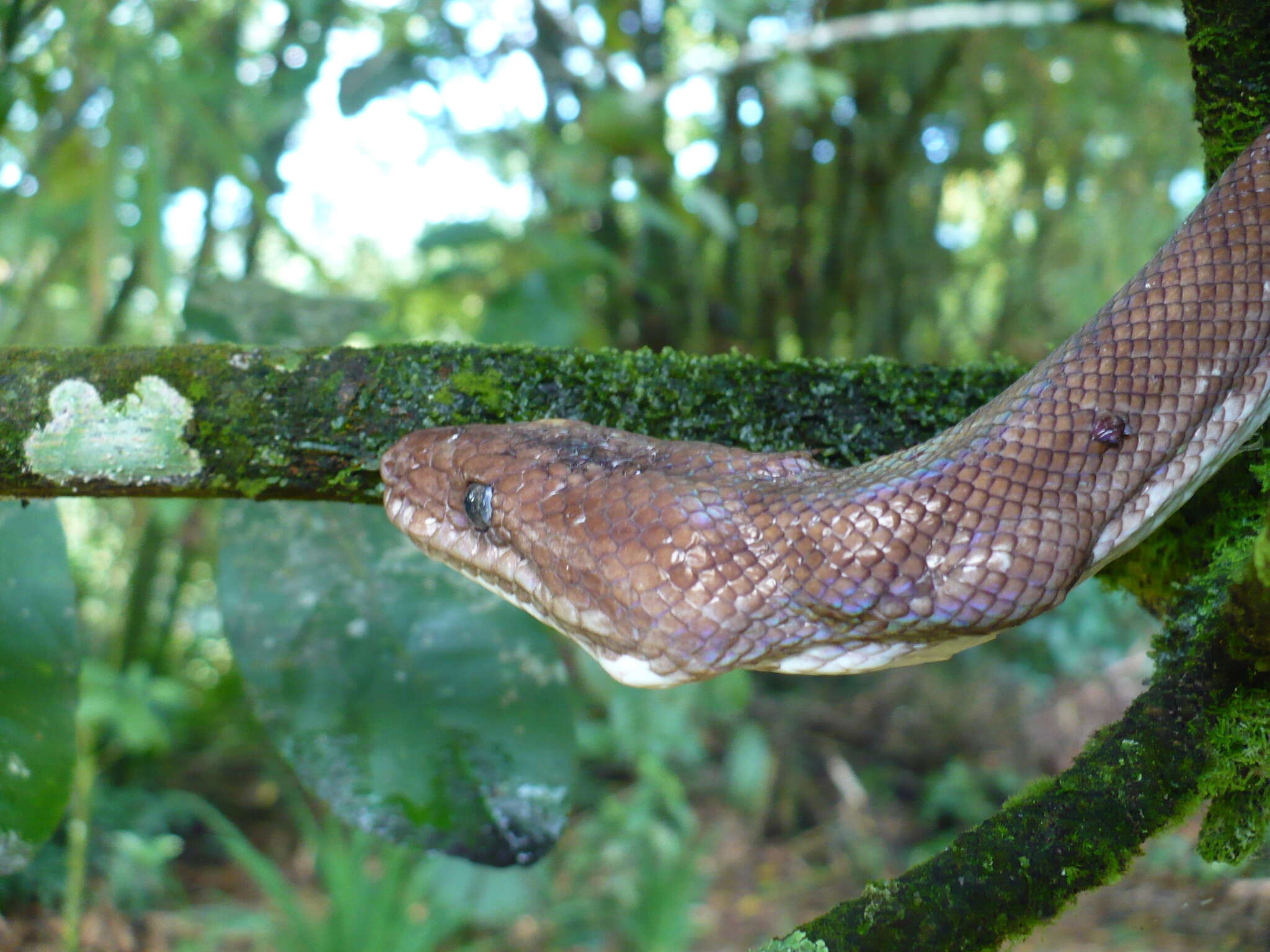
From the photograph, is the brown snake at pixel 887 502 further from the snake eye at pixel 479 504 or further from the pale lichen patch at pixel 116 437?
the pale lichen patch at pixel 116 437

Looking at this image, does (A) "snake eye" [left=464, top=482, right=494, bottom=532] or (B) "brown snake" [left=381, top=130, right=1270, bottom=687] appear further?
(A) "snake eye" [left=464, top=482, right=494, bottom=532]

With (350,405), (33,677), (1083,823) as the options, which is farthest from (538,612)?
(33,677)

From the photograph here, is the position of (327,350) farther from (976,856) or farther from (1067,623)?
(1067,623)

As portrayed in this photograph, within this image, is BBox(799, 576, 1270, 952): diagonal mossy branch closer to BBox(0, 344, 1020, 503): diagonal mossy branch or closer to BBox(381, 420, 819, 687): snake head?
BBox(381, 420, 819, 687): snake head

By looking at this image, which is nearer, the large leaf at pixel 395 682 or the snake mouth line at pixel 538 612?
the snake mouth line at pixel 538 612

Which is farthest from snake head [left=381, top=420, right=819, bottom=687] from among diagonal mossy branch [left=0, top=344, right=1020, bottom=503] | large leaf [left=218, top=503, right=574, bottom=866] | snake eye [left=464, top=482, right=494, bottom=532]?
large leaf [left=218, top=503, right=574, bottom=866]

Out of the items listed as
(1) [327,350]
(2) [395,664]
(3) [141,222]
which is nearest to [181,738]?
(3) [141,222]

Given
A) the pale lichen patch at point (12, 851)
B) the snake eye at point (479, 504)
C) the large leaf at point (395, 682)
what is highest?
the snake eye at point (479, 504)

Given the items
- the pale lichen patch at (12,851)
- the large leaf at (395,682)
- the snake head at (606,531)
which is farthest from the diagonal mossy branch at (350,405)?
the pale lichen patch at (12,851)
